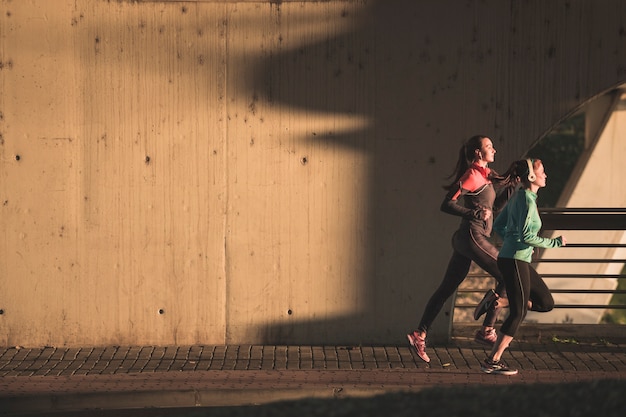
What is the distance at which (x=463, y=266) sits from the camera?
11.0 m

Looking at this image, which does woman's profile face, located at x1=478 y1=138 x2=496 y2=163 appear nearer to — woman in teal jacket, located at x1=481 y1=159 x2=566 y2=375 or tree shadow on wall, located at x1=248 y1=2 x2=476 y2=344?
woman in teal jacket, located at x1=481 y1=159 x2=566 y2=375

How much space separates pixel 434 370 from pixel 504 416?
4.44 metres

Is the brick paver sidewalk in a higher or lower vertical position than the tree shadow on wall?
lower

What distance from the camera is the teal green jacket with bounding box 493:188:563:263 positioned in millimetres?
10219

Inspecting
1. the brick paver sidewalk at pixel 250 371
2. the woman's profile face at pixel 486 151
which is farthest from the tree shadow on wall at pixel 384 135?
the woman's profile face at pixel 486 151

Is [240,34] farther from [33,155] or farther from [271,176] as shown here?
[33,155]

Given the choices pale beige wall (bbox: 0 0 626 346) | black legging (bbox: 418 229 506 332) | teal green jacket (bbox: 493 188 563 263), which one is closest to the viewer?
teal green jacket (bbox: 493 188 563 263)

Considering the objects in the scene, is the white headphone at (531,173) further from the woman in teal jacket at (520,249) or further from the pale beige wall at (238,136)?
the pale beige wall at (238,136)

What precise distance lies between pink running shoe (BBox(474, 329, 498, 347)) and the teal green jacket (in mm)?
780

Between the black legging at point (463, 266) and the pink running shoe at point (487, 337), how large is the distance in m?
0.07

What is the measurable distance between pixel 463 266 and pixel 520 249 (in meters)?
0.80

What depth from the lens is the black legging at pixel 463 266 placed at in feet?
35.5

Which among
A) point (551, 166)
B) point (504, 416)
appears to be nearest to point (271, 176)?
point (504, 416)

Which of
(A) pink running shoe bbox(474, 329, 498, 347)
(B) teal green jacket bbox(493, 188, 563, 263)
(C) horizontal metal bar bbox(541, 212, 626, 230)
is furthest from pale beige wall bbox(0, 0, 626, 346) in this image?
(B) teal green jacket bbox(493, 188, 563, 263)
